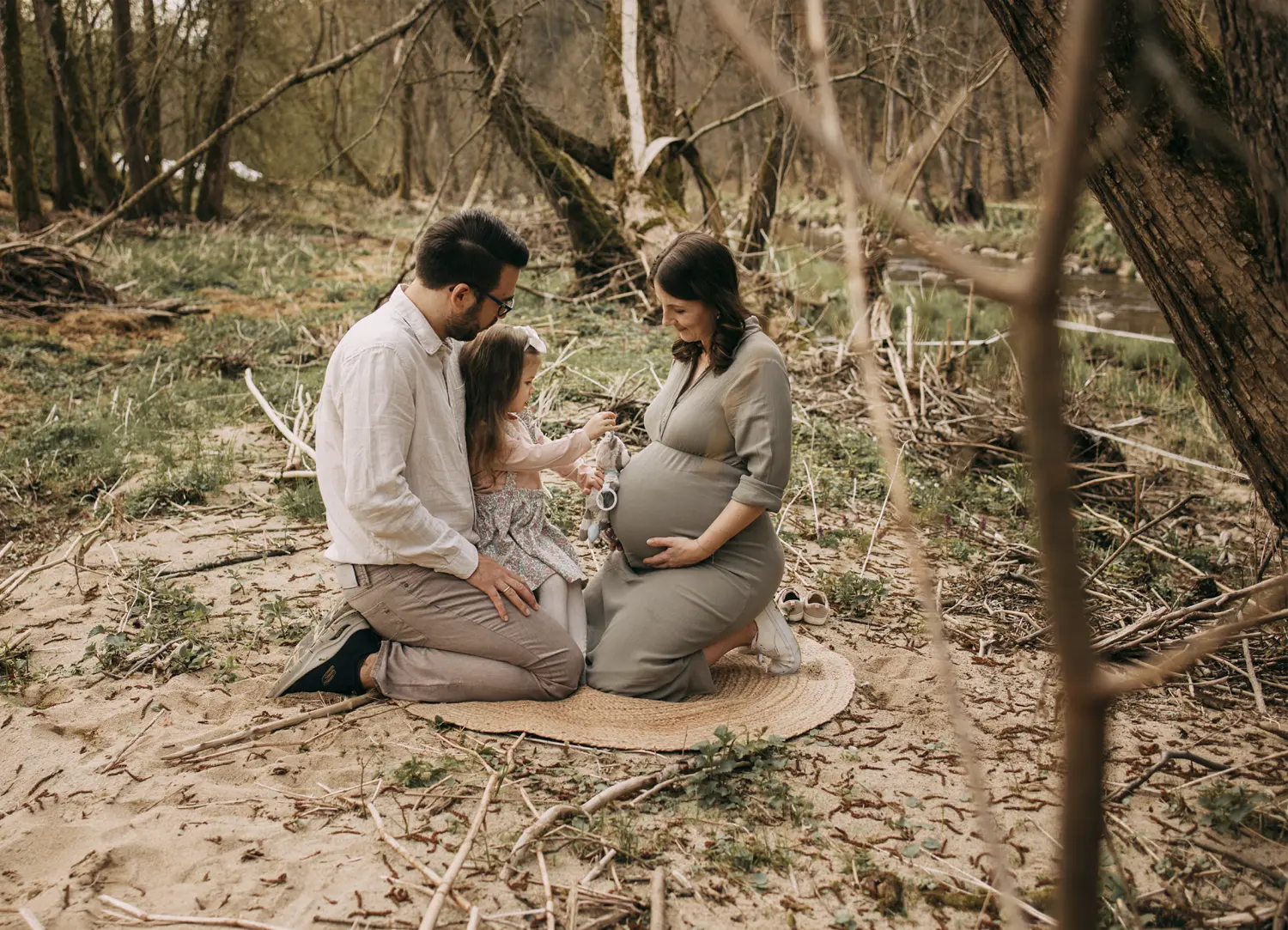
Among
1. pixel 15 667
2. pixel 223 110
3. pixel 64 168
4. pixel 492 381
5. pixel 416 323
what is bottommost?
pixel 15 667

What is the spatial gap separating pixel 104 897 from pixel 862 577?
10.9ft

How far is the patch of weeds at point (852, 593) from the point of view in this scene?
14.4ft

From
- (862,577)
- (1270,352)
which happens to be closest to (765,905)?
(1270,352)

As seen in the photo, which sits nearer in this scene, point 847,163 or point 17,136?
point 847,163

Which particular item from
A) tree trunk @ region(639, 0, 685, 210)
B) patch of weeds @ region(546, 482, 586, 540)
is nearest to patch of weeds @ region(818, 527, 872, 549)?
patch of weeds @ region(546, 482, 586, 540)

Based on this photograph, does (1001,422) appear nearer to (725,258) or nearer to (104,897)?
(725,258)

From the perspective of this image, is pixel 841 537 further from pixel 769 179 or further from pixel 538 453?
pixel 769 179

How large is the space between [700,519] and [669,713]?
0.69m

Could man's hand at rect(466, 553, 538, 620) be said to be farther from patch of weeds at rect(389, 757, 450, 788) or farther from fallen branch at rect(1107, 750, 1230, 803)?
fallen branch at rect(1107, 750, 1230, 803)

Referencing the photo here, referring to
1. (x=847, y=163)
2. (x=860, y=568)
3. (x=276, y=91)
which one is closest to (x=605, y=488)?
(x=860, y=568)

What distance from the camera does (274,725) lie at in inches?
121

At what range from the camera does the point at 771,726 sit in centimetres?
330

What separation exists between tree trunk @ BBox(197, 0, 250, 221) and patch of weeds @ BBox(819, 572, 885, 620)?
13525 millimetres

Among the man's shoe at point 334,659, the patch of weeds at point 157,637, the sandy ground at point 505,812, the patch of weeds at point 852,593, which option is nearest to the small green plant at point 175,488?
the patch of weeds at point 157,637
